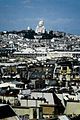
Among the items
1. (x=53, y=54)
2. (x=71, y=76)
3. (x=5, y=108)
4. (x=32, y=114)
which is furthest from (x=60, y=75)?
(x=53, y=54)

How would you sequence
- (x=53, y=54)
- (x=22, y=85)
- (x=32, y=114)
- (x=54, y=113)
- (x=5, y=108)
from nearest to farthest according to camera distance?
1. (x=5, y=108)
2. (x=32, y=114)
3. (x=54, y=113)
4. (x=22, y=85)
5. (x=53, y=54)

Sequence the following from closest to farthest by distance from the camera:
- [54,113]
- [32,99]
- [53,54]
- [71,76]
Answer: [54,113] < [32,99] < [71,76] < [53,54]

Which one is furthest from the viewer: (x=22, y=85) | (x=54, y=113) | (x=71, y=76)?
(x=71, y=76)

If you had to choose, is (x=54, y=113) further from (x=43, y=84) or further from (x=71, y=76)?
(x=71, y=76)

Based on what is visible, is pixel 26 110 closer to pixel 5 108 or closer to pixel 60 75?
pixel 5 108

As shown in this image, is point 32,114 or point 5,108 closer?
point 5,108

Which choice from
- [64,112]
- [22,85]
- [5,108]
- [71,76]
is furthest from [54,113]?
[71,76]

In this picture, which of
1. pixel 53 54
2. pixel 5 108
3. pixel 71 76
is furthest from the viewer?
pixel 53 54

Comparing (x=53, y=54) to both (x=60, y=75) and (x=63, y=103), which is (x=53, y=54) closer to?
(x=60, y=75)

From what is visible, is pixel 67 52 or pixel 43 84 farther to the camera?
pixel 67 52
